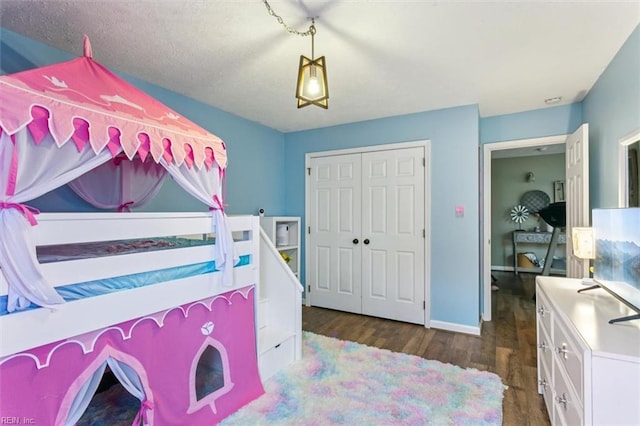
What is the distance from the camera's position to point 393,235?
357 centimetres

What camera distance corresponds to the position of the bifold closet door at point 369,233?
11.3 feet

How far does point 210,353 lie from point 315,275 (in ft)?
6.79

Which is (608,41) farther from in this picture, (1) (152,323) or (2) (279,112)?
(1) (152,323)

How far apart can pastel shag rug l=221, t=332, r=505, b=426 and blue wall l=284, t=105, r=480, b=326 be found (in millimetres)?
948

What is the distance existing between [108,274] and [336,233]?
111 inches

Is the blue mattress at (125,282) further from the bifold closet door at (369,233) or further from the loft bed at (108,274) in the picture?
the bifold closet door at (369,233)

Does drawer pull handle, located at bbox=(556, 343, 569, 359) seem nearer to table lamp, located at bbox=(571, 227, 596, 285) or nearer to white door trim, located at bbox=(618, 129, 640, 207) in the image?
table lamp, located at bbox=(571, 227, 596, 285)

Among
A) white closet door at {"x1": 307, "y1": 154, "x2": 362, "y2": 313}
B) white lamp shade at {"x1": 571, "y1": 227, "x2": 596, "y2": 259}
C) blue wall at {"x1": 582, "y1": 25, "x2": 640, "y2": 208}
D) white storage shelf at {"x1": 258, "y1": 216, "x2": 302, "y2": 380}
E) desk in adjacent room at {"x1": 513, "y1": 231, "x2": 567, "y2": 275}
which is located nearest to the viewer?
blue wall at {"x1": 582, "y1": 25, "x2": 640, "y2": 208}

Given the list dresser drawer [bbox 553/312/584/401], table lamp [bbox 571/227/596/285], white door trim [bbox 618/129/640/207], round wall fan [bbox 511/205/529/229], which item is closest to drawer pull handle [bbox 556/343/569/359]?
dresser drawer [bbox 553/312/584/401]

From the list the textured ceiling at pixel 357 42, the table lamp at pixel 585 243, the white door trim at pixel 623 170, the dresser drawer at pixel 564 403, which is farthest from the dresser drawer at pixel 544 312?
the textured ceiling at pixel 357 42

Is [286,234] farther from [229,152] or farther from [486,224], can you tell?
[486,224]

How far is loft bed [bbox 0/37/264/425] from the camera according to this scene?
114 cm

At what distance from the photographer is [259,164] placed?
152 inches

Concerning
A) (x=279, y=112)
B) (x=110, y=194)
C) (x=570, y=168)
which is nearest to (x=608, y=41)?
(x=570, y=168)
